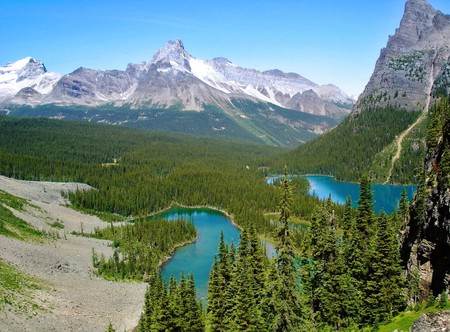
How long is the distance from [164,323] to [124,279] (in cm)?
3590

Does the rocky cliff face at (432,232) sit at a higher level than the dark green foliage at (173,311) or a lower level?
higher

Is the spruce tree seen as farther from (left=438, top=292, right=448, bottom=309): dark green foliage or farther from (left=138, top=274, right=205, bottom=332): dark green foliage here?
(left=138, top=274, right=205, bottom=332): dark green foliage

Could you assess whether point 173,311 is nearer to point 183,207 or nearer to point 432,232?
point 432,232

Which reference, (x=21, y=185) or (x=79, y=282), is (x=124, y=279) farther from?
(x=21, y=185)

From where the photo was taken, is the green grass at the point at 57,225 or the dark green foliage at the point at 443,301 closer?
the dark green foliage at the point at 443,301

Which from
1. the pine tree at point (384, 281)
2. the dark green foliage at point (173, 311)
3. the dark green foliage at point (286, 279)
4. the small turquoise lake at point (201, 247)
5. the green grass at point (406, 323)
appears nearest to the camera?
the dark green foliage at point (286, 279)

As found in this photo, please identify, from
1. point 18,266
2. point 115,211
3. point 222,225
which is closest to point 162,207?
point 115,211

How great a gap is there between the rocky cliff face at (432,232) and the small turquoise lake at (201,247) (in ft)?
111

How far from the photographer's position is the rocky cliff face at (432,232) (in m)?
37.2

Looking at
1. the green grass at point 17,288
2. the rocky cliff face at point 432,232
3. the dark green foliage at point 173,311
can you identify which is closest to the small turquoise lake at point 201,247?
the dark green foliage at point 173,311

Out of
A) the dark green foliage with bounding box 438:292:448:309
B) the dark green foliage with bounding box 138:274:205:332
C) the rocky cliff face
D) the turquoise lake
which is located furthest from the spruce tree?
the turquoise lake

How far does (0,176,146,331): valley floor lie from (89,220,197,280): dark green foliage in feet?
12.4

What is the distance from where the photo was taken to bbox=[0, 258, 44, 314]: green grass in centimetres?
5466

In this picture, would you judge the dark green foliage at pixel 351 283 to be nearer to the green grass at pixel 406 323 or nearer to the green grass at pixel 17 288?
the green grass at pixel 406 323
